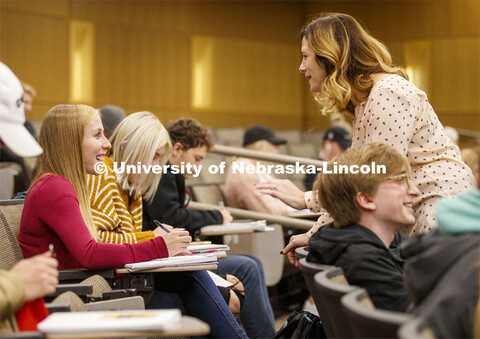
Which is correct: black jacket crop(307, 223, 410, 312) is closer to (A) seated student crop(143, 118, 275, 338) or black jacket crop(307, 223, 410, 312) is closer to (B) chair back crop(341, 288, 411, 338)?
(B) chair back crop(341, 288, 411, 338)

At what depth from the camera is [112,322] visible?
1380 mm

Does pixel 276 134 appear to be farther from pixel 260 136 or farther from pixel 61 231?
pixel 61 231

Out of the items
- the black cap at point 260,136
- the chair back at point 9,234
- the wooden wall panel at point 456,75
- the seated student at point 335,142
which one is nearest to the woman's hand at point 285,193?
the chair back at point 9,234

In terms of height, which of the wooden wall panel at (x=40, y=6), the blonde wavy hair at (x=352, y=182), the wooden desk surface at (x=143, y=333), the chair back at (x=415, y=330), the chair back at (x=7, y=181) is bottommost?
the chair back at (x=7, y=181)

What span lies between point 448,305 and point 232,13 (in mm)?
9856

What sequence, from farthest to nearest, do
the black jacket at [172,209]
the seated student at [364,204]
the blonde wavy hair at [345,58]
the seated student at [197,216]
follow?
1. the seated student at [197,216]
2. the black jacket at [172,209]
3. the blonde wavy hair at [345,58]
4. the seated student at [364,204]

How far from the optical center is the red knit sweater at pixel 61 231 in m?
2.21

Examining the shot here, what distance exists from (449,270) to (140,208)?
1.97 meters

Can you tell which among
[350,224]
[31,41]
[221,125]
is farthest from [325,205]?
[221,125]

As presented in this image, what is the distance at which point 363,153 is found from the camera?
188 cm

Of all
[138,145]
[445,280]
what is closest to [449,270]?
[445,280]

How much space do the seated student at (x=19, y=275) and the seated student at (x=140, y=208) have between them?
87 centimetres

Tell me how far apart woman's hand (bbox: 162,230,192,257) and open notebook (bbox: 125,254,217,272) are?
0.14 ft

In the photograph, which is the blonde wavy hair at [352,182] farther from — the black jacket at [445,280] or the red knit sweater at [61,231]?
the red knit sweater at [61,231]
